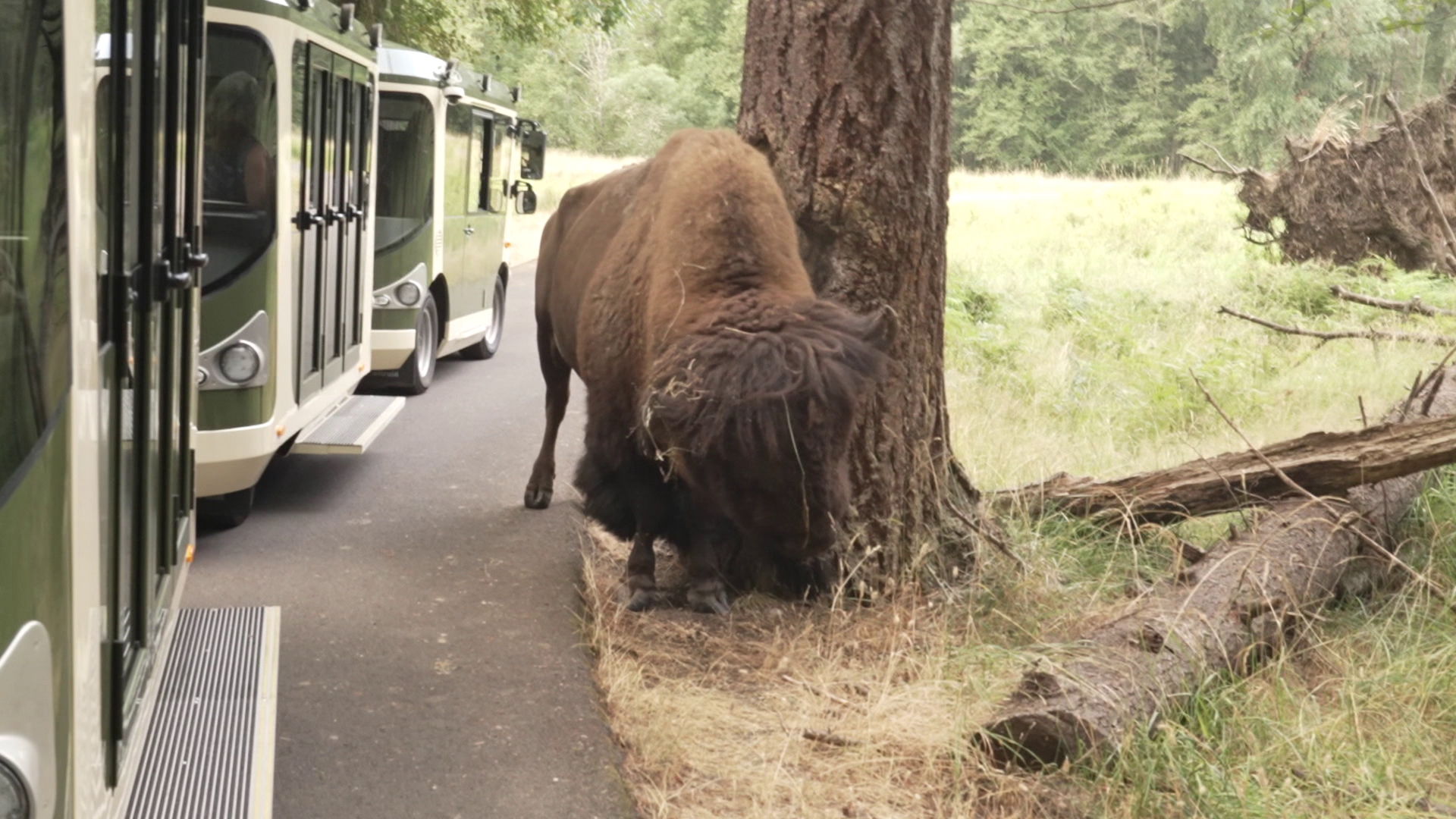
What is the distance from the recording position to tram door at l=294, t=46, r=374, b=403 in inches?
310

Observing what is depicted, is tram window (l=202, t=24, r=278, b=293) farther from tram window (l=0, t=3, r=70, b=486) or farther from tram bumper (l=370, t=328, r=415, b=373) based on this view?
tram window (l=0, t=3, r=70, b=486)

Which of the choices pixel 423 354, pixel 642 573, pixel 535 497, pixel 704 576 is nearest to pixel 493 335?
pixel 423 354

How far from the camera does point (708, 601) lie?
6328 millimetres

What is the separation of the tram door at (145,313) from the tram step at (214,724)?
0.24 metres

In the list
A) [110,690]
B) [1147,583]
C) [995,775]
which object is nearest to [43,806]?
[110,690]

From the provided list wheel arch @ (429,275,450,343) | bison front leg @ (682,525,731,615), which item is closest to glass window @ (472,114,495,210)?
wheel arch @ (429,275,450,343)

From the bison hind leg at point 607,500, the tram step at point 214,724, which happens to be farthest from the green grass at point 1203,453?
the tram step at point 214,724

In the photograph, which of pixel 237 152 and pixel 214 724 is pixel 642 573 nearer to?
pixel 214 724

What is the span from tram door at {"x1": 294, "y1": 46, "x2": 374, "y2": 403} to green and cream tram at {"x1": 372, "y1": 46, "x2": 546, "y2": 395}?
190 cm

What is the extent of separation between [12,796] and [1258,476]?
585 centimetres

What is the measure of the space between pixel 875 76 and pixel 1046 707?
10.0 ft

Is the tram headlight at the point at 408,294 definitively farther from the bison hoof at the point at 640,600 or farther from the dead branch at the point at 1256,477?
the dead branch at the point at 1256,477

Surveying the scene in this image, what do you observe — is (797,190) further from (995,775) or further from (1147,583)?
(995,775)

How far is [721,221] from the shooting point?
19.3ft
